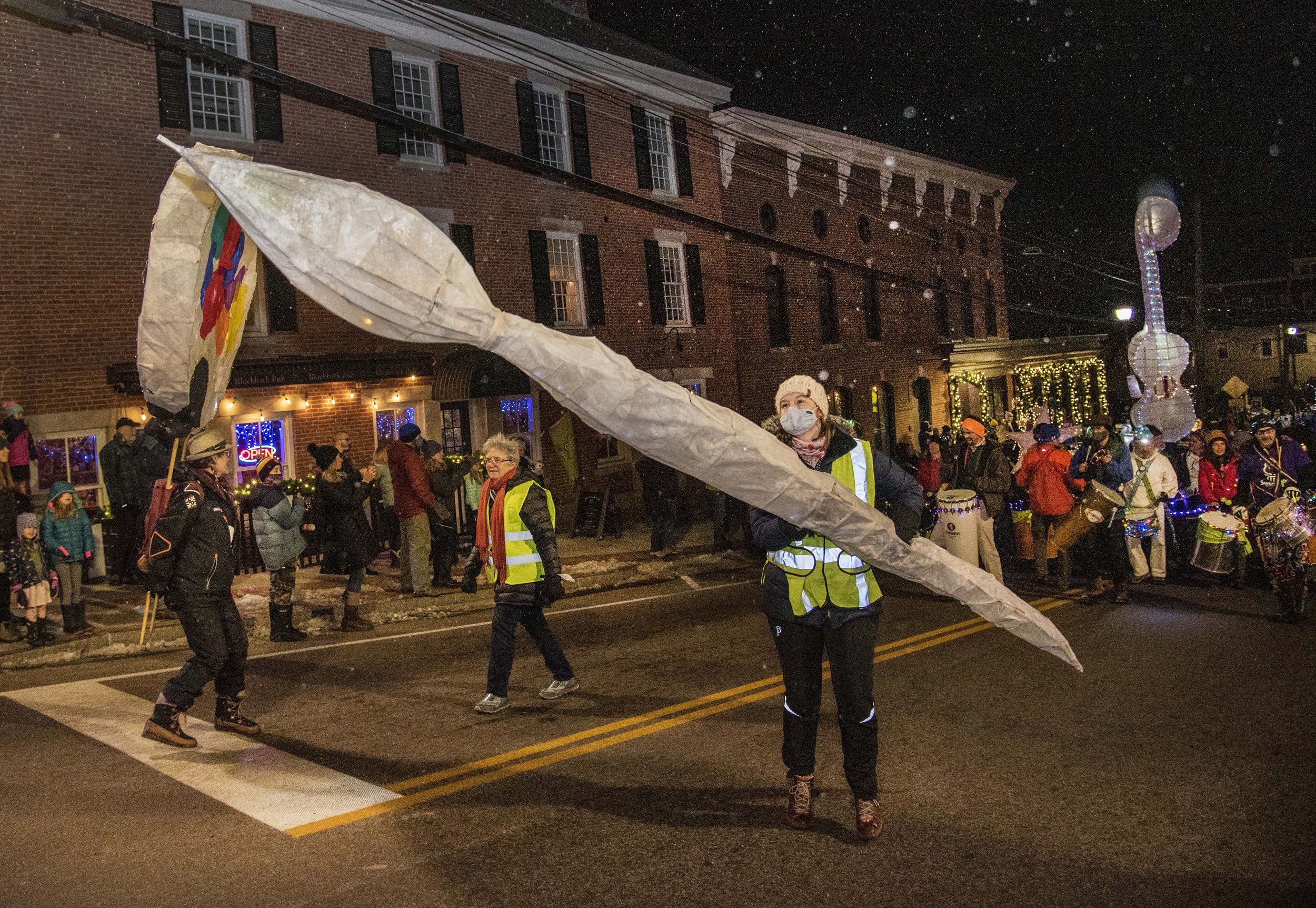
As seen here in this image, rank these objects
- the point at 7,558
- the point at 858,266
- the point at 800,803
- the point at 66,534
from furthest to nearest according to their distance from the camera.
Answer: the point at 858,266
the point at 66,534
the point at 7,558
the point at 800,803

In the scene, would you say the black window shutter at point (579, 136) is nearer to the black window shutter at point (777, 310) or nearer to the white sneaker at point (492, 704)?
the black window shutter at point (777, 310)

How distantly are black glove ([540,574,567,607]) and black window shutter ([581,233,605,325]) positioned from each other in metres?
16.6

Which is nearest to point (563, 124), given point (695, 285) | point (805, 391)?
point (695, 285)

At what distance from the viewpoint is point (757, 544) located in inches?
191

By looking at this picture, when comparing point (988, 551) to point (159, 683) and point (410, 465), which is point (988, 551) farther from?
point (159, 683)

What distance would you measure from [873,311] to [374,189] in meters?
18.2

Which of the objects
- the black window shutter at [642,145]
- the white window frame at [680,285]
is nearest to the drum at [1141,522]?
the black window shutter at [642,145]

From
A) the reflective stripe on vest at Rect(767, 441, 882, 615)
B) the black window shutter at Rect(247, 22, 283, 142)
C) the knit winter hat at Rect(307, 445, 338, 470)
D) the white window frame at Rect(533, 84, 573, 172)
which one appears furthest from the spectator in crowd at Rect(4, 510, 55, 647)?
the white window frame at Rect(533, 84, 573, 172)

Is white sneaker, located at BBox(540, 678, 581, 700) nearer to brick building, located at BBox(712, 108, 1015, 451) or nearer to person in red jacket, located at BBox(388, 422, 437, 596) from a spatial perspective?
person in red jacket, located at BBox(388, 422, 437, 596)

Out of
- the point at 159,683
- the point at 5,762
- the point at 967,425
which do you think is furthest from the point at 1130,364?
the point at 5,762

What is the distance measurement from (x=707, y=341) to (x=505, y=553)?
773 inches

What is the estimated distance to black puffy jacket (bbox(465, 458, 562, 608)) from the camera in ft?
23.4

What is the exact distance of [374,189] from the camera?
2028cm

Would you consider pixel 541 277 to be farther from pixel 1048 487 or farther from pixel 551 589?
pixel 551 589
